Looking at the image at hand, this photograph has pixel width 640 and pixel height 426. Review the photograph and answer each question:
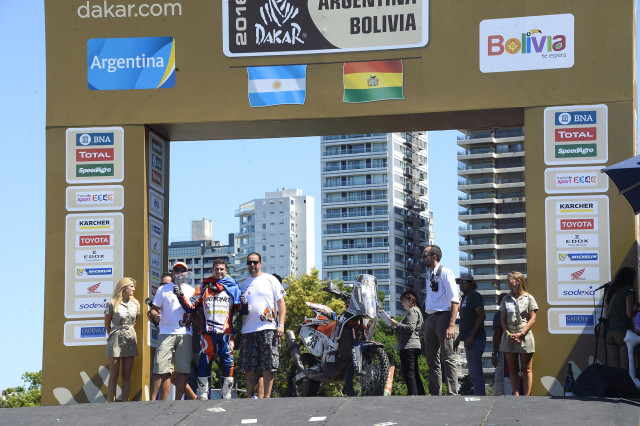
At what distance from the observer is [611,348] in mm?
10914

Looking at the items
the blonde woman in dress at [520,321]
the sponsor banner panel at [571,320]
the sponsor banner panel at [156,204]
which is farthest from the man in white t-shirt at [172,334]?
the sponsor banner panel at [571,320]

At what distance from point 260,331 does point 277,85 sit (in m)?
3.27

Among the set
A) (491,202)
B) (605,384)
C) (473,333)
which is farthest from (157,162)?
(491,202)

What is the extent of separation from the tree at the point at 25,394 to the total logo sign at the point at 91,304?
5068 cm

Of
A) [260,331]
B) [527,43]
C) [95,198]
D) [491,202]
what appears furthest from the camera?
[491,202]

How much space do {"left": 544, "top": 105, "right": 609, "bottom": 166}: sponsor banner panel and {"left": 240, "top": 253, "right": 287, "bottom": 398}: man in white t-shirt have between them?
3.68 m

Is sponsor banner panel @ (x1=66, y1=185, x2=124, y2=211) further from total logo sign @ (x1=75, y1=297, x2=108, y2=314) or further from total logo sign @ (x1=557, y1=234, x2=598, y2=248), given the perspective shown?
total logo sign @ (x1=557, y1=234, x2=598, y2=248)

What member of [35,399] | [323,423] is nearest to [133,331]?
[323,423]

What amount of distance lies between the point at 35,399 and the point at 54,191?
5160cm

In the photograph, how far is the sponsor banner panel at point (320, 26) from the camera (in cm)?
1212

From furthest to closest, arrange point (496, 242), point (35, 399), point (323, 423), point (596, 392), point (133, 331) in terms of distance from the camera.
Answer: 1. point (496, 242)
2. point (35, 399)
3. point (133, 331)
4. point (596, 392)
5. point (323, 423)

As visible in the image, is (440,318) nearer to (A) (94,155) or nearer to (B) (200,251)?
(A) (94,155)

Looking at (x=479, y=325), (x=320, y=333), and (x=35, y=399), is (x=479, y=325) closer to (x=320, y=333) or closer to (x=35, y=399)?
(x=320, y=333)

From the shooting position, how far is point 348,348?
36.9 feet
